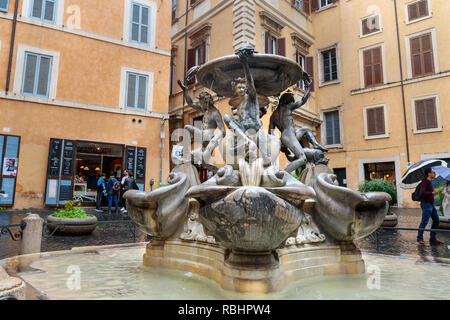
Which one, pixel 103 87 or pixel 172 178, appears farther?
pixel 103 87

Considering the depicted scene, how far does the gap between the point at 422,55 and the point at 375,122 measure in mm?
4219

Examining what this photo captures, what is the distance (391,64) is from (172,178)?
739 inches

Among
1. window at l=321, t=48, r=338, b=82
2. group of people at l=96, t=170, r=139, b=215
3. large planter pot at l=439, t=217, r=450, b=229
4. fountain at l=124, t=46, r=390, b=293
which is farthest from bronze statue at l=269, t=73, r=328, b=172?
window at l=321, t=48, r=338, b=82

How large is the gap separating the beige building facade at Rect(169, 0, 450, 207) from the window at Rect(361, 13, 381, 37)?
0.18 ft

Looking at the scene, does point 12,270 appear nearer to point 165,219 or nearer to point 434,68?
point 165,219

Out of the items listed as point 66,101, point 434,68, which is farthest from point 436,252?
point 434,68

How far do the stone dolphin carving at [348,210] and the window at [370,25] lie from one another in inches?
754

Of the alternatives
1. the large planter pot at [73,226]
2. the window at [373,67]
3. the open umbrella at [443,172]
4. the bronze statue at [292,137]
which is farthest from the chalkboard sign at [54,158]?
the window at [373,67]

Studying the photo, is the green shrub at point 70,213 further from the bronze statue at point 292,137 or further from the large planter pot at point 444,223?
the large planter pot at point 444,223

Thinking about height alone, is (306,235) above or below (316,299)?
above

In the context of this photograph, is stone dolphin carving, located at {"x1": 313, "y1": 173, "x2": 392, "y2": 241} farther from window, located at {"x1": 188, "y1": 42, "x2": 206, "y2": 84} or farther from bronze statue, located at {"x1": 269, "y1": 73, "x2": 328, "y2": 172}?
window, located at {"x1": 188, "y1": 42, "x2": 206, "y2": 84}

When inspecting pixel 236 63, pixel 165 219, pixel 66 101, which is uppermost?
pixel 66 101
